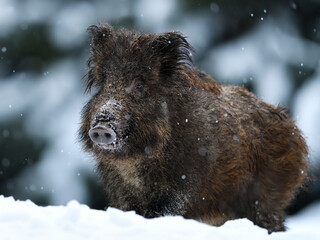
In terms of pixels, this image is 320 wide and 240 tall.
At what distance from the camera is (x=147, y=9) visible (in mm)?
10477

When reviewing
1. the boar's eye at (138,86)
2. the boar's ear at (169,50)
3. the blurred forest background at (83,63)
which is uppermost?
the boar's ear at (169,50)

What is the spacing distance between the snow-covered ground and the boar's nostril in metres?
0.76

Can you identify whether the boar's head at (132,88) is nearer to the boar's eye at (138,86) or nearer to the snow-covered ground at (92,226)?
the boar's eye at (138,86)

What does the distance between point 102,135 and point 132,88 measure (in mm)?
722

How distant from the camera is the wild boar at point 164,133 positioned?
19.1 ft

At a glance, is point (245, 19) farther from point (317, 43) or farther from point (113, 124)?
point (113, 124)

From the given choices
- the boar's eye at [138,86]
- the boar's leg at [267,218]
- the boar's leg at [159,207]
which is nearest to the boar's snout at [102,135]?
the boar's eye at [138,86]

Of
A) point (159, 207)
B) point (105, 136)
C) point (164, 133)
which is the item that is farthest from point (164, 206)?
point (105, 136)

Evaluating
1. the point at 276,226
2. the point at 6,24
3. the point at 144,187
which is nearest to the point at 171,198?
the point at 144,187

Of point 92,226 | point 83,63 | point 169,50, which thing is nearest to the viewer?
point 92,226

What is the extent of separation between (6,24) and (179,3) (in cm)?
283

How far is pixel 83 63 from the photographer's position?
10.4 meters

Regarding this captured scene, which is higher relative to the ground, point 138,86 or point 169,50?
point 169,50

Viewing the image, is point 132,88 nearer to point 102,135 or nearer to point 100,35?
point 102,135
